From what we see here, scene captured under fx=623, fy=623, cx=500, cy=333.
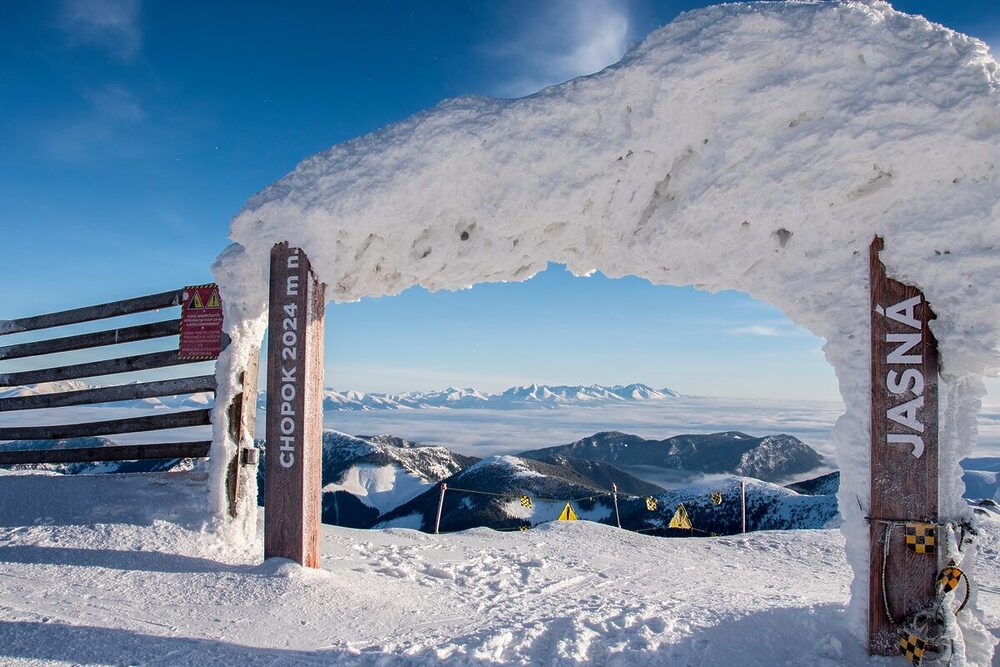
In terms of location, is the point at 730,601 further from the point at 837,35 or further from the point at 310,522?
the point at 837,35

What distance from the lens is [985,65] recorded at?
3697mm

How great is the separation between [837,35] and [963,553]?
333 centimetres

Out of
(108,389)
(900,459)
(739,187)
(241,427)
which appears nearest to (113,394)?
(108,389)

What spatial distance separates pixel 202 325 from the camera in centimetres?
649

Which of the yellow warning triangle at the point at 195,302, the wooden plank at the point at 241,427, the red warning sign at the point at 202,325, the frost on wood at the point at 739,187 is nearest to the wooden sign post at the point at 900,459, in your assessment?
the frost on wood at the point at 739,187

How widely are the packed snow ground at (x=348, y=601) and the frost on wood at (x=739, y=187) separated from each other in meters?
1.23

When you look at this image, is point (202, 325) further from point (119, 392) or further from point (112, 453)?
point (112, 453)

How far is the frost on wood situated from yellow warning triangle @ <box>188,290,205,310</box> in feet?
3.69

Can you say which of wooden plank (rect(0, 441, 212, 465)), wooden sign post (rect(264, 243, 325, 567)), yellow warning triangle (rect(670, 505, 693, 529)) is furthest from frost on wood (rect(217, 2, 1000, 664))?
yellow warning triangle (rect(670, 505, 693, 529))

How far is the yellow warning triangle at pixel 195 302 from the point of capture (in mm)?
6520

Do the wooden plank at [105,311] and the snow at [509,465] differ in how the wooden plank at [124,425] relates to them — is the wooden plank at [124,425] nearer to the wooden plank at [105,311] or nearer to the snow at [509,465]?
the wooden plank at [105,311]

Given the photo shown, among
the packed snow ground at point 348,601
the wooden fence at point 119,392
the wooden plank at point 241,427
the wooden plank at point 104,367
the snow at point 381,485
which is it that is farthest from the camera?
the snow at point 381,485

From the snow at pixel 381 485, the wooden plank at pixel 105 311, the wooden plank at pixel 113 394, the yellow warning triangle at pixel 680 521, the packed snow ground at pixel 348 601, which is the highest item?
the wooden plank at pixel 105 311

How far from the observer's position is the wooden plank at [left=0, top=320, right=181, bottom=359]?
6680 mm
